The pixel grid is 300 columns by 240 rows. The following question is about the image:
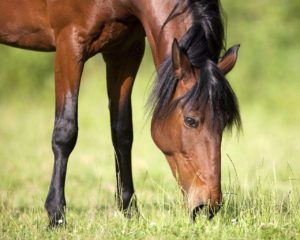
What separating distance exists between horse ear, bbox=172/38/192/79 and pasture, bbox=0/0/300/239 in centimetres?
39

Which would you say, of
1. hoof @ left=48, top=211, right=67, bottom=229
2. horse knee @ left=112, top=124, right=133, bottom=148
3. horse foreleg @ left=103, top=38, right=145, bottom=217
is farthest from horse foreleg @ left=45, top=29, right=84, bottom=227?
horse knee @ left=112, top=124, right=133, bottom=148

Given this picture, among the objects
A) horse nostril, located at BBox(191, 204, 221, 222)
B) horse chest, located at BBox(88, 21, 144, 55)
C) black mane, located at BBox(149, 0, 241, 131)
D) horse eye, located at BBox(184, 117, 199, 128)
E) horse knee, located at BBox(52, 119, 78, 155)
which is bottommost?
horse nostril, located at BBox(191, 204, 221, 222)

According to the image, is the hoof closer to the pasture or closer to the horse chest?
the pasture

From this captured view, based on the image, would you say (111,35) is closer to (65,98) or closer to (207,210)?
(65,98)

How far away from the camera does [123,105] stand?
20.2 ft

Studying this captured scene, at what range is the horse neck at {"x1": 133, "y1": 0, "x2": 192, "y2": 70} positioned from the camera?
5.11 metres

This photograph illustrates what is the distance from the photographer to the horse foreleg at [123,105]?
606 centimetres

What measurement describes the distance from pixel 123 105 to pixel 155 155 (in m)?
4.12

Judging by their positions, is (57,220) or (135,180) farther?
(135,180)

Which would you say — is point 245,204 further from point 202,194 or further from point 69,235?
point 69,235

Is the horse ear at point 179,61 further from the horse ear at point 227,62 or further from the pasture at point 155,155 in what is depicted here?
the pasture at point 155,155

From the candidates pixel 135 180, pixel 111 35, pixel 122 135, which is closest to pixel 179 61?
pixel 111 35

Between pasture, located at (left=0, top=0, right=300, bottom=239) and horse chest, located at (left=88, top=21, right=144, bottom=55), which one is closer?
pasture, located at (left=0, top=0, right=300, bottom=239)

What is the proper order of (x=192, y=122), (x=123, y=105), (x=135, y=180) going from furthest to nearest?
(x=135, y=180)
(x=123, y=105)
(x=192, y=122)
